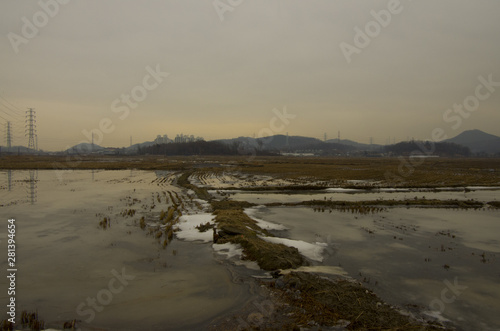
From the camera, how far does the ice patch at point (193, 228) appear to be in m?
12.2

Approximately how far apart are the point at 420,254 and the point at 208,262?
7459 mm

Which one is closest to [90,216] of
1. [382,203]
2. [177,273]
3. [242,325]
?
[177,273]

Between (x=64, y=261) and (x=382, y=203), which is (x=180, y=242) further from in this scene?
(x=382, y=203)

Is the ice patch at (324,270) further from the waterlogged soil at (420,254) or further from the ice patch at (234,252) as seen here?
the ice patch at (234,252)

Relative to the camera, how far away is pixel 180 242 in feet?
38.2

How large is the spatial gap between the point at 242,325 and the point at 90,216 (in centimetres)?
1321

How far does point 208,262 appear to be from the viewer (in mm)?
9523

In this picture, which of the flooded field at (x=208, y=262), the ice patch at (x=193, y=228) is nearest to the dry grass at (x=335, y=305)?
A: the flooded field at (x=208, y=262)

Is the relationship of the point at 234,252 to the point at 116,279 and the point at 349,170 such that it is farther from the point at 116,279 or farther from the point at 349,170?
the point at 349,170

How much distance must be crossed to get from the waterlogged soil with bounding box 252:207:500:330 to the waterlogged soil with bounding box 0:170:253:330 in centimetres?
393

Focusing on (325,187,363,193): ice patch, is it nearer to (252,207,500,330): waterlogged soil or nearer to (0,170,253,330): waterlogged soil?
(252,207,500,330): waterlogged soil

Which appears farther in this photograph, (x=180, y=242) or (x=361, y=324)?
(x=180, y=242)

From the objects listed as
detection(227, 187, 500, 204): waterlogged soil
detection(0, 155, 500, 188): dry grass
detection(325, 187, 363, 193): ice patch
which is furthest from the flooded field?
detection(0, 155, 500, 188): dry grass

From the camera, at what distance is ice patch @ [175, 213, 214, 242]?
12234 mm
